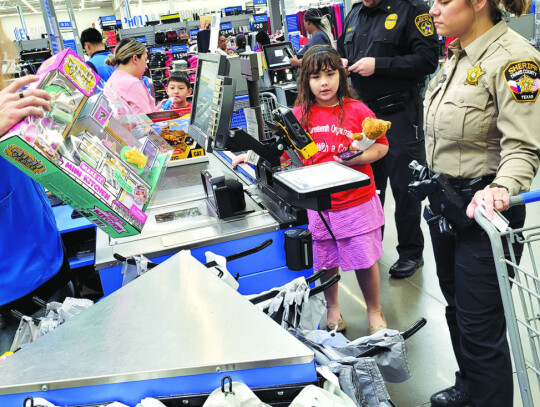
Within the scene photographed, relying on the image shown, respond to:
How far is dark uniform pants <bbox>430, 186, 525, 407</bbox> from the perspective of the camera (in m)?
1.66

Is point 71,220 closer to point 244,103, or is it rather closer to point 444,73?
point 244,103

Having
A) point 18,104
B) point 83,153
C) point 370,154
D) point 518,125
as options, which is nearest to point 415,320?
point 370,154

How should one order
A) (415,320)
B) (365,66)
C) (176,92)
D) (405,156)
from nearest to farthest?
(415,320) → (365,66) → (405,156) → (176,92)

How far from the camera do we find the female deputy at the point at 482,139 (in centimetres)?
149

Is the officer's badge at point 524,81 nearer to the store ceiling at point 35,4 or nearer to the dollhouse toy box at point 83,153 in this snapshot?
the dollhouse toy box at point 83,153

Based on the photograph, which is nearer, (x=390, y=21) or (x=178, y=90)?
(x=390, y=21)

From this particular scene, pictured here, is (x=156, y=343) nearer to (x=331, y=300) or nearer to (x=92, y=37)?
(x=331, y=300)

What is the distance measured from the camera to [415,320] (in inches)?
116

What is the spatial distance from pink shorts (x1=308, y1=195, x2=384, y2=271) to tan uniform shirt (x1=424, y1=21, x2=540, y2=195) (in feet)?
2.25

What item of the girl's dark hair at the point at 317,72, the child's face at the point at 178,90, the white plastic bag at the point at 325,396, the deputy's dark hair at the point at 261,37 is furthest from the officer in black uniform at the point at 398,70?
the deputy's dark hair at the point at 261,37

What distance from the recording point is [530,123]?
1492mm

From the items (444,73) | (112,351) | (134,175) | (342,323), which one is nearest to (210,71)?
(134,175)

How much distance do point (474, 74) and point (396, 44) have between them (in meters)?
1.67

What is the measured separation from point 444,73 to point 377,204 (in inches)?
35.9
